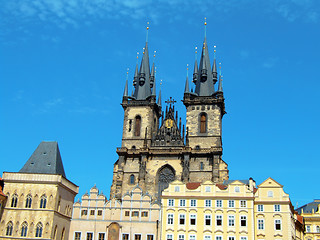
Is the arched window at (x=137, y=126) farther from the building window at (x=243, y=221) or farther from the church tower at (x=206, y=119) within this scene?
the building window at (x=243, y=221)

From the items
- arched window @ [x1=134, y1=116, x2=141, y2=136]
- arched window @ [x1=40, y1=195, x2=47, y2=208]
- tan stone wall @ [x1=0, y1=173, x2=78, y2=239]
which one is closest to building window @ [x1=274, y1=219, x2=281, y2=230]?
tan stone wall @ [x1=0, y1=173, x2=78, y2=239]

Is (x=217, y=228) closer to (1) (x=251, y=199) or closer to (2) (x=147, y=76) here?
(1) (x=251, y=199)

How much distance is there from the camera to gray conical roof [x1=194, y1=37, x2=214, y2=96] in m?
72.3

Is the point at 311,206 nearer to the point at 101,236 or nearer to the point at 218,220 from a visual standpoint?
the point at 218,220

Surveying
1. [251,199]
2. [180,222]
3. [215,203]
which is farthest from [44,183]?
[251,199]

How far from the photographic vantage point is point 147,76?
76.9m

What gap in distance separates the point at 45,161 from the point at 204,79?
3179cm

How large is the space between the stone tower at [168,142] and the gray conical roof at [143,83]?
0.17 m

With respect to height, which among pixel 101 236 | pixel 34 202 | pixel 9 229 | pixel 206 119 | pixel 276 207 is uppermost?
pixel 206 119

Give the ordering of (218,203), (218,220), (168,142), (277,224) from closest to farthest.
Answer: (277,224) → (218,220) → (218,203) → (168,142)

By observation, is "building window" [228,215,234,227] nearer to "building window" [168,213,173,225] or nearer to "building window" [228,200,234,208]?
"building window" [228,200,234,208]

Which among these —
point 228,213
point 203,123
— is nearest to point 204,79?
point 203,123

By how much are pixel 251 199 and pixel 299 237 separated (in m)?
11.2

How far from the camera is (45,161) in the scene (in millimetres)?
54312
